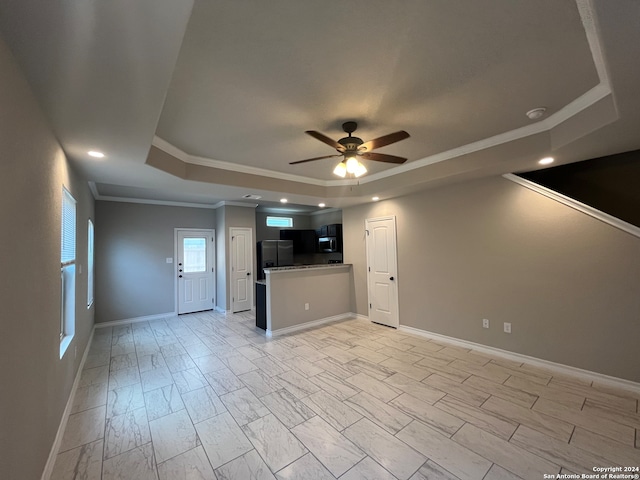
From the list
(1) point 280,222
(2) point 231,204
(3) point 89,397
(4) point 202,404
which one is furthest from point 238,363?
(1) point 280,222

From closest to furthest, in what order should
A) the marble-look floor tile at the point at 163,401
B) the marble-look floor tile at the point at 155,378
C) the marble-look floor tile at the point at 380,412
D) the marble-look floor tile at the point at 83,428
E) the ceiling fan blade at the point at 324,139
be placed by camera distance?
the marble-look floor tile at the point at 83,428 < the marble-look floor tile at the point at 380,412 < the ceiling fan blade at the point at 324,139 < the marble-look floor tile at the point at 163,401 < the marble-look floor tile at the point at 155,378

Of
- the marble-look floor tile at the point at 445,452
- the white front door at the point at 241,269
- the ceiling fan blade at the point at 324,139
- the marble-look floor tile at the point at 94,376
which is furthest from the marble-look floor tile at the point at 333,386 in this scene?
the white front door at the point at 241,269

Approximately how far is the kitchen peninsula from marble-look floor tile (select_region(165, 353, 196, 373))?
52.6 inches

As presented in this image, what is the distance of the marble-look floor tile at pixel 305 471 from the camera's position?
67.9 inches

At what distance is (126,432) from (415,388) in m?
2.73

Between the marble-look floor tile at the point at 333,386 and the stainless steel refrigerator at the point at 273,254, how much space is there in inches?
163

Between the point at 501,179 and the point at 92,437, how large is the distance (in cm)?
523

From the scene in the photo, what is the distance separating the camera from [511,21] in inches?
60.6

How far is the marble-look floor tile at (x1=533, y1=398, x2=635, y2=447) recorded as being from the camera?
6.75 ft

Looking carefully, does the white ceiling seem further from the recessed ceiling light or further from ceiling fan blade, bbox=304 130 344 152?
ceiling fan blade, bbox=304 130 344 152

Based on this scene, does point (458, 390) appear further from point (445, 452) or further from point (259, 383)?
point (259, 383)

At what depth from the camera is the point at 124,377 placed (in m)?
3.18

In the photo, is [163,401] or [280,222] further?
[280,222]

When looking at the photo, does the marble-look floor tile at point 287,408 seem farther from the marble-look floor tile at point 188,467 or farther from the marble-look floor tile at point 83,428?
the marble-look floor tile at point 83,428
